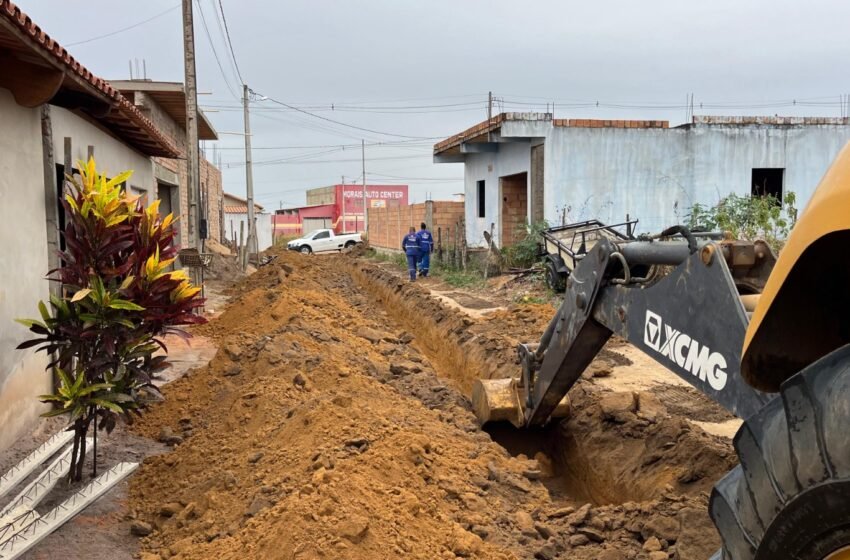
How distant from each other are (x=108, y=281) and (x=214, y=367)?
3062 mm

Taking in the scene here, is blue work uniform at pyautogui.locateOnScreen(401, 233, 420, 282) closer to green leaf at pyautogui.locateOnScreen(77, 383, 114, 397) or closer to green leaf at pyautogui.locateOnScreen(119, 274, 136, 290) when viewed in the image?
green leaf at pyautogui.locateOnScreen(119, 274, 136, 290)

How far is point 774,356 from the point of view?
6.72 ft

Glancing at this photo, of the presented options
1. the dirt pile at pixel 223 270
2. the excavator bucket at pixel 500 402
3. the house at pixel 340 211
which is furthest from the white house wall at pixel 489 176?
the house at pixel 340 211

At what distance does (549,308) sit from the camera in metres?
12.2

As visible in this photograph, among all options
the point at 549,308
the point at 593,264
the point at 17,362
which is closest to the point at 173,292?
the point at 17,362

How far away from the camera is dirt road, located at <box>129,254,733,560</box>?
3.52 meters

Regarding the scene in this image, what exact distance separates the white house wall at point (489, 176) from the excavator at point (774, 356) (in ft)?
49.1

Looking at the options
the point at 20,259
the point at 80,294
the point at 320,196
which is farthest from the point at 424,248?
the point at 320,196

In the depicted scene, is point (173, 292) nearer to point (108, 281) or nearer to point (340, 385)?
point (108, 281)

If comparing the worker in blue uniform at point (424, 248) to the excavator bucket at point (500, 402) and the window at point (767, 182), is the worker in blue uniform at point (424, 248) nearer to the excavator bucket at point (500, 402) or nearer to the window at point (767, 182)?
the window at point (767, 182)

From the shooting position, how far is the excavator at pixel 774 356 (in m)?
1.49

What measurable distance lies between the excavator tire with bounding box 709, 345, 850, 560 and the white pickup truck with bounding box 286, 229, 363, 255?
35.3m

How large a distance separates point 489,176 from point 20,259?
16.3 metres

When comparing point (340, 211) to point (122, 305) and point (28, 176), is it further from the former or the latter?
point (122, 305)
